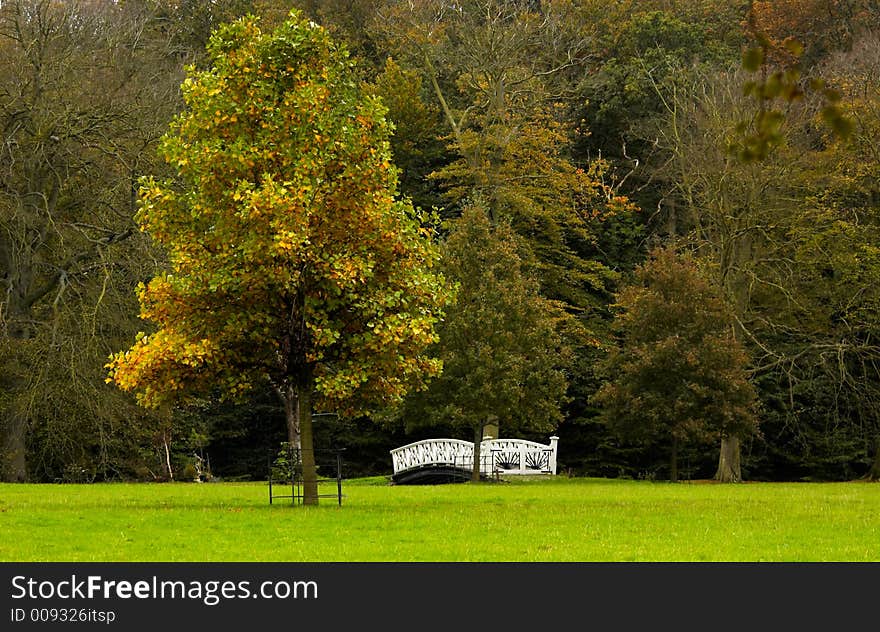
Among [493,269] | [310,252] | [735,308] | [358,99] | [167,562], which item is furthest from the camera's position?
[735,308]

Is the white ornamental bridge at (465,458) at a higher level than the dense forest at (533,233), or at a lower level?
lower

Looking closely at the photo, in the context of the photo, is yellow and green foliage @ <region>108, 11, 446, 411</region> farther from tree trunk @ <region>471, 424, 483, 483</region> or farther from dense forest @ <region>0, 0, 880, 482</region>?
tree trunk @ <region>471, 424, 483, 483</region>

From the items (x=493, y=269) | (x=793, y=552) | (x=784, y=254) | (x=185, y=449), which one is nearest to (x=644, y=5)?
(x=784, y=254)

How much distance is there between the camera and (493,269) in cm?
3934

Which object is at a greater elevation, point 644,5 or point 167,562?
point 644,5

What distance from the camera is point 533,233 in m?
52.3

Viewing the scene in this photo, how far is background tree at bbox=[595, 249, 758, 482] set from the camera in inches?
1491

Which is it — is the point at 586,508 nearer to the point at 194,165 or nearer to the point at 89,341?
the point at 194,165

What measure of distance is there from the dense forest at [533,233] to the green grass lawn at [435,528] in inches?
115

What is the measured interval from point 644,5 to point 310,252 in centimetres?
4232

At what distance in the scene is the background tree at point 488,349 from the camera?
37.5m

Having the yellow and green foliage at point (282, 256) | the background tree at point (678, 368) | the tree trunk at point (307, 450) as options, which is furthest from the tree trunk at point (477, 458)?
the yellow and green foliage at point (282, 256)

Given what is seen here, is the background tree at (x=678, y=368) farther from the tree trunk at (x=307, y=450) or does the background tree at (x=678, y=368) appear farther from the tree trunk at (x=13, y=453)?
the tree trunk at (x=307, y=450)

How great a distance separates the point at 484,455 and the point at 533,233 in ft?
43.2
